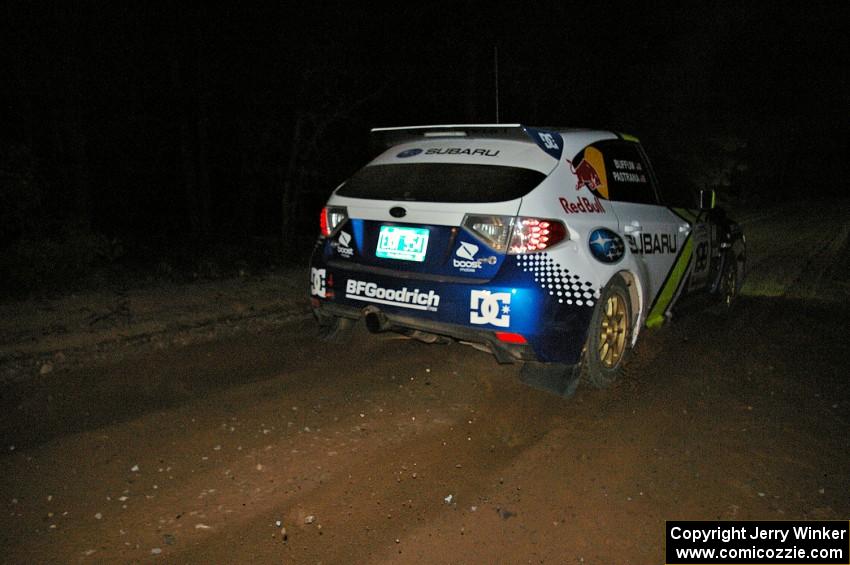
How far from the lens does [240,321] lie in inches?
265

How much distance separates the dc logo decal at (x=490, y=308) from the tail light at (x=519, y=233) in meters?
0.28

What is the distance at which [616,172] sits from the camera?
5.10 metres

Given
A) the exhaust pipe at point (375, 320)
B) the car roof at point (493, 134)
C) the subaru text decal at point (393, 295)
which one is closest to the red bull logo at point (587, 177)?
the car roof at point (493, 134)

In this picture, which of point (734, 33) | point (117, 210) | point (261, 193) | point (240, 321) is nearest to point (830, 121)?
point (734, 33)

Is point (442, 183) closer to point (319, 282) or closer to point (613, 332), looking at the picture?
point (319, 282)

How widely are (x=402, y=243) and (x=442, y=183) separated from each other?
1.56ft

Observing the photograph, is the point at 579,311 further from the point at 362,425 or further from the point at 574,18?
the point at 574,18

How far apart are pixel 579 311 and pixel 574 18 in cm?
1802

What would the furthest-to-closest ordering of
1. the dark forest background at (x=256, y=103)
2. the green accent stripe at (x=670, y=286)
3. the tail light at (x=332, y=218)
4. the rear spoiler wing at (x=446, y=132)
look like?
1. the dark forest background at (x=256, y=103)
2. the green accent stripe at (x=670, y=286)
3. the tail light at (x=332, y=218)
4. the rear spoiler wing at (x=446, y=132)

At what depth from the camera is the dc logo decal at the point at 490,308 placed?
416 centimetres

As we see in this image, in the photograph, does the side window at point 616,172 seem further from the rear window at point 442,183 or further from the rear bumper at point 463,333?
the rear bumper at point 463,333

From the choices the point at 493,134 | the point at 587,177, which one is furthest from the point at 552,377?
the point at 493,134

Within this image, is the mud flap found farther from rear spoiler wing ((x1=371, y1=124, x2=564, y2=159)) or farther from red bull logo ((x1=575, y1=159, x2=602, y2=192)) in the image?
rear spoiler wing ((x1=371, y1=124, x2=564, y2=159))

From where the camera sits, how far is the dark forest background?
1051 cm
